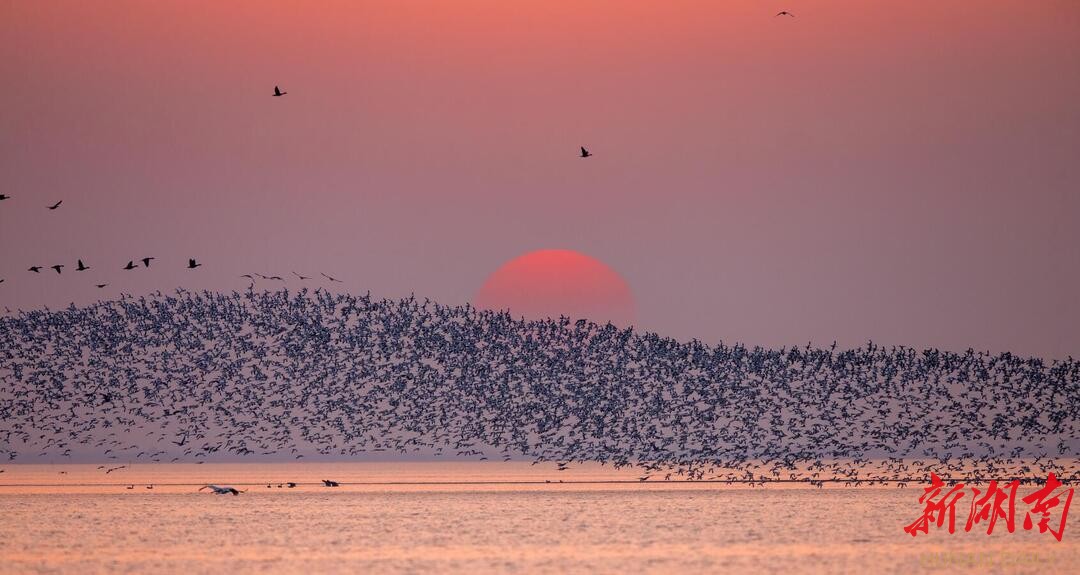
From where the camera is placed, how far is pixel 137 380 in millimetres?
91125

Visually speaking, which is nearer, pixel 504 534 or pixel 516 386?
pixel 504 534

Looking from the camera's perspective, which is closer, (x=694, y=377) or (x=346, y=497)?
(x=346, y=497)

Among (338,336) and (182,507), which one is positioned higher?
(338,336)

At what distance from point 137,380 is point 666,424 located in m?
34.0

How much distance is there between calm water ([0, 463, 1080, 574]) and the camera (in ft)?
98.5

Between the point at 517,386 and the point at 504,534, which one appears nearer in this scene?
the point at 504,534

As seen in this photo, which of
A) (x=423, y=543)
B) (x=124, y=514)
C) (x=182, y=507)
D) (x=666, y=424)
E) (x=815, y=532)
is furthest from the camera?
(x=666, y=424)

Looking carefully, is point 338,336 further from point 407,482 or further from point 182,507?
point 182,507

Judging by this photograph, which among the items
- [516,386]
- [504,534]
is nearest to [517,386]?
[516,386]

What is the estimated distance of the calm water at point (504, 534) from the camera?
98.5 ft

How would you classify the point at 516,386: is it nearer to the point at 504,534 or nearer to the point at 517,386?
the point at 517,386

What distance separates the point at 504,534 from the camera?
36.3m

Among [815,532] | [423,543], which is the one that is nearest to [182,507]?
[423,543]

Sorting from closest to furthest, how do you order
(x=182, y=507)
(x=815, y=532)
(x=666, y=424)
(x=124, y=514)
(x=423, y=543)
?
1. (x=423, y=543)
2. (x=815, y=532)
3. (x=124, y=514)
4. (x=182, y=507)
5. (x=666, y=424)
